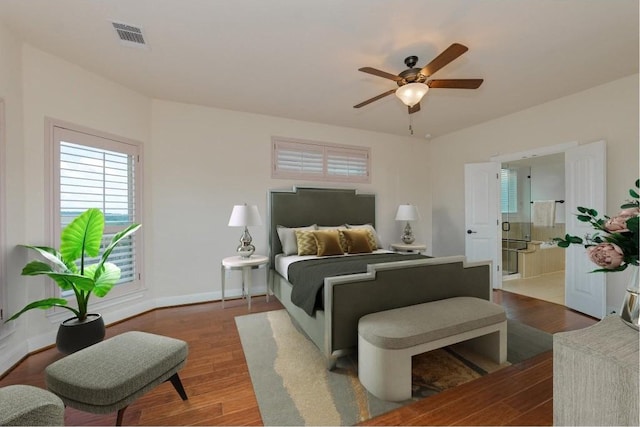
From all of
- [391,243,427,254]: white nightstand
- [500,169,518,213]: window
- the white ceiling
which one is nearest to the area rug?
[391,243,427,254]: white nightstand

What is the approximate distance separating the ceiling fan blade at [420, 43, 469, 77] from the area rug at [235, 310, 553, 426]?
2328mm

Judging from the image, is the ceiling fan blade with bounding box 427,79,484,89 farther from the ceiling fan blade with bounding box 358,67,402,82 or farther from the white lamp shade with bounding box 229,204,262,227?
the white lamp shade with bounding box 229,204,262,227

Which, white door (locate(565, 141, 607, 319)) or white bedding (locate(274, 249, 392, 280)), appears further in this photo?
white bedding (locate(274, 249, 392, 280))

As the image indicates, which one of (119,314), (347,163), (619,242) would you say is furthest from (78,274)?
(347,163)

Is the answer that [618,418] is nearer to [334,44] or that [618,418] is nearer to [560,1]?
[560,1]

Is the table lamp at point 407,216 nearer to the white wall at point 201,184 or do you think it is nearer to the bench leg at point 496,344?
the white wall at point 201,184

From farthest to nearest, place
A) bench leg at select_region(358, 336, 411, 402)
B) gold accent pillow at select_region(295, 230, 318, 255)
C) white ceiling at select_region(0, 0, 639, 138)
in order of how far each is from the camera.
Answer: gold accent pillow at select_region(295, 230, 318, 255) < white ceiling at select_region(0, 0, 639, 138) < bench leg at select_region(358, 336, 411, 402)

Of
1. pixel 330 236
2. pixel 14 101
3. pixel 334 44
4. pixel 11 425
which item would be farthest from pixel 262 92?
pixel 11 425

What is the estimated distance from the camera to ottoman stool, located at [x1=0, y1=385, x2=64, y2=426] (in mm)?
941

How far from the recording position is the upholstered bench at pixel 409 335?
5.72 feet

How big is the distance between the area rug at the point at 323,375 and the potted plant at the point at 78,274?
4.24 ft

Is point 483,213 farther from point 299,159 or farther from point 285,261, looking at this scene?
point 285,261

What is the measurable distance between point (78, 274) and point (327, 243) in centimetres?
243

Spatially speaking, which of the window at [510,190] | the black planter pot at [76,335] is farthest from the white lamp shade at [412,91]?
the window at [510,190]
